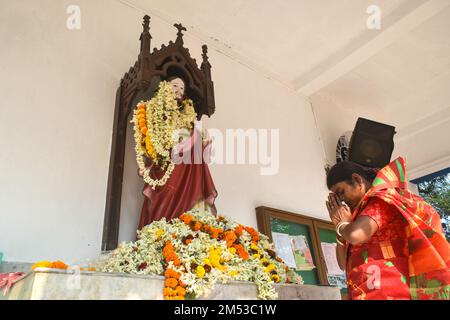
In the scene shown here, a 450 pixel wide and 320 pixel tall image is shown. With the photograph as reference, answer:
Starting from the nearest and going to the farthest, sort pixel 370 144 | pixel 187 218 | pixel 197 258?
pixel 197 258 → pixel 187 218 → pixel 370 144

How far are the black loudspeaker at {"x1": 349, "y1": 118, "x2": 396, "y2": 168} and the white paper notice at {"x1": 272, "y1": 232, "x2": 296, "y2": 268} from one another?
4.40ft

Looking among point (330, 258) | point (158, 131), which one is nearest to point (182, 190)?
point (158, 131)

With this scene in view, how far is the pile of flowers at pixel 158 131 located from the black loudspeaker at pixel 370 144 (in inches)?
93.0

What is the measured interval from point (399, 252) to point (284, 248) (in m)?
1.69

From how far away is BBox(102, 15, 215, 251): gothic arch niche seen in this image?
2.01 meters

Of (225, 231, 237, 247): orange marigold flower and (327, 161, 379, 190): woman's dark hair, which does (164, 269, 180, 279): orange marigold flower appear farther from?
(327, 161, 379, 190): woman's dark hair

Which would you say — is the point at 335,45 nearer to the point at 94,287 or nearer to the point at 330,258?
the point at 330,258

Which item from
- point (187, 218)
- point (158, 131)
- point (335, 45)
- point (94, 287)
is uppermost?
point (335, 45)

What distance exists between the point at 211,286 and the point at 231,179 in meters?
1.59

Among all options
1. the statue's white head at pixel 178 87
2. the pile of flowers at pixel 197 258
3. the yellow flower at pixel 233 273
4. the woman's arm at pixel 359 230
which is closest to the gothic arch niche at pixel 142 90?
the statue's white head at pixel 178 87

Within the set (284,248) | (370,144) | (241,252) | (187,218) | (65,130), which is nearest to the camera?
(241,252)

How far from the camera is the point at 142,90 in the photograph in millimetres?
2150

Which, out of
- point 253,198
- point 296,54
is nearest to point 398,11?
point 296,54

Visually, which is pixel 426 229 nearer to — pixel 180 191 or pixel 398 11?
pixel 180 191
